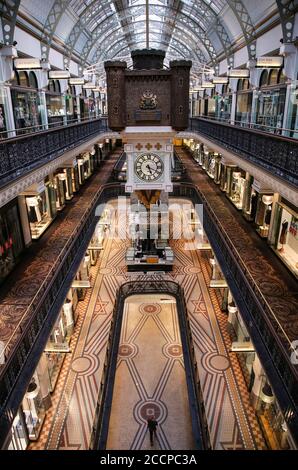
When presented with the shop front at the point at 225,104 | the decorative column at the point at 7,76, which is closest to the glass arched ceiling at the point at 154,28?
the shop front at the point at 225,104

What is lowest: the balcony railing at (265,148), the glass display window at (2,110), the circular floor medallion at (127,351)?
the circular floor medallion at (127,351)

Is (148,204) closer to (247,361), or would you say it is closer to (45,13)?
(247,361)

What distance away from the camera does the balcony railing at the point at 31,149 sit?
7.23 meters

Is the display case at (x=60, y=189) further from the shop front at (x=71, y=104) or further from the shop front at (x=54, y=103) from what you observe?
the shop front at (x=71, y=104)

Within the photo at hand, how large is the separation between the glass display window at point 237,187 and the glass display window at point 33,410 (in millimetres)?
11482

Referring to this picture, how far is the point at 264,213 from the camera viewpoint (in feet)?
41.6

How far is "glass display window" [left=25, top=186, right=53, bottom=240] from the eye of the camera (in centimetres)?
1134

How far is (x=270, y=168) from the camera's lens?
8.40 meters

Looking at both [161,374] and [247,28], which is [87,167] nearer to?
[247,28]

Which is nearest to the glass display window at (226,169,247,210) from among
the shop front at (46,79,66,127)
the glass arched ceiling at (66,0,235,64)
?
the glass arched ceiling at (66,0,235,64)

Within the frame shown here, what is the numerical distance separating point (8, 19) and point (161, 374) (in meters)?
12.3

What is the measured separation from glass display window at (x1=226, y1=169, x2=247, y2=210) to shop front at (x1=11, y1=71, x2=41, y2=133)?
943 centimetres

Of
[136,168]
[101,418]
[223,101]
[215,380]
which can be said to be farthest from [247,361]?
[223,101]

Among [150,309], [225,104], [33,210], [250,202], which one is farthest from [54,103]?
[150,309]
